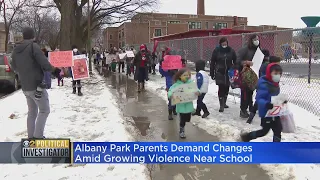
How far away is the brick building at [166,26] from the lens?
232 feet

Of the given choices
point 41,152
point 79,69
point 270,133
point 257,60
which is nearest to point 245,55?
point 257,60

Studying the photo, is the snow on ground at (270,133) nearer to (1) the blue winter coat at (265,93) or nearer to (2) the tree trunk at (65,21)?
(1) the blue winter coat at (265,93)

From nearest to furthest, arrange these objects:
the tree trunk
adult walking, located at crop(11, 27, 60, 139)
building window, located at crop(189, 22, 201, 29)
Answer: adult walking, located at crop(11, 27, 60, 139)
the tree trunk
building window, located at crop(189, 22, 201, 29)

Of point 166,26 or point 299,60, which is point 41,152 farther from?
point 166,26

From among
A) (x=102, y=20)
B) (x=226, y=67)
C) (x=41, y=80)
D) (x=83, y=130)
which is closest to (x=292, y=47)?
(x=226, y=67)

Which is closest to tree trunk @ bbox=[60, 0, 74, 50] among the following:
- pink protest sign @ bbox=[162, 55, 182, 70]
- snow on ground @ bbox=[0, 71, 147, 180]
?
snow on ground @ bbox=[0, 71, 147, 180]

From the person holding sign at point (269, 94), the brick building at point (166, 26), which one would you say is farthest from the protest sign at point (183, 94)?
the brick building at point (166, 26)

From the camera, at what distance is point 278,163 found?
4.07 m

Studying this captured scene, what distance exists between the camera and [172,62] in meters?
7.45

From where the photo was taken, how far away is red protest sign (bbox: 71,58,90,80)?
10203mm

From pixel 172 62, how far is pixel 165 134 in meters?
2.21

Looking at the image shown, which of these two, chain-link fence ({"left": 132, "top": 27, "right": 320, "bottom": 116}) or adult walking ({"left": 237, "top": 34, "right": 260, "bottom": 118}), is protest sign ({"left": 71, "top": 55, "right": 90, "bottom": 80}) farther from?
adult walking ({"left": 237, "top": 34, "right": 260, "bottom": 118})

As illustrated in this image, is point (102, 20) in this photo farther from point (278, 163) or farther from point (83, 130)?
point (278, 163)

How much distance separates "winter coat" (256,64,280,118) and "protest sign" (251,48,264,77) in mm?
2069
